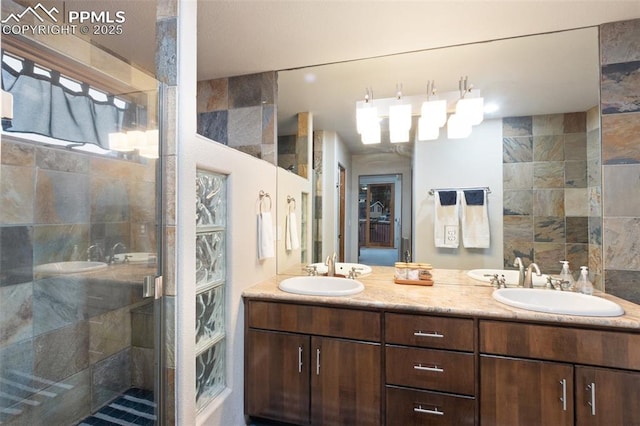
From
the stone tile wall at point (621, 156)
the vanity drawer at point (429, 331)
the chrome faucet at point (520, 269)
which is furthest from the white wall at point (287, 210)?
the stone tile wall at point (621, 156)

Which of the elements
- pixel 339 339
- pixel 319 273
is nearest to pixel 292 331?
pixel 339 339

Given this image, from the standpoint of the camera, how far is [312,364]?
5.53 ft

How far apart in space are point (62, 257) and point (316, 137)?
5.69ft

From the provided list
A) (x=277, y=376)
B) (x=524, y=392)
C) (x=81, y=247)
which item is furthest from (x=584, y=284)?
(x=81, y=247)

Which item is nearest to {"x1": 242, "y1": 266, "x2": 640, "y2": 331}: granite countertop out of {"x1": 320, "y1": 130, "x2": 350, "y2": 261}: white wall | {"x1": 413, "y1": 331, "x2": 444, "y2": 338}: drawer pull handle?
{"x1": 413, "y1": 331, "x2": 444, "y2": 338}: drawer pull handle

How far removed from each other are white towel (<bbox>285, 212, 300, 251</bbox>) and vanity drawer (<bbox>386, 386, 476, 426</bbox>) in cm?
117

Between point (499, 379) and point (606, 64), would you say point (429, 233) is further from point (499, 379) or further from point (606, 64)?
point (606, 64)

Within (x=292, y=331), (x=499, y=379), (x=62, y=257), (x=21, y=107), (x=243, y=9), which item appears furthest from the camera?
(x=292, y=331)

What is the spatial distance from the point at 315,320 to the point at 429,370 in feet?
2.14

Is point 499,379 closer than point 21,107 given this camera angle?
No

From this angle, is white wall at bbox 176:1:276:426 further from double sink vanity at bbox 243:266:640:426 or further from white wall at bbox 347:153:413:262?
white wall at bbox 347:153:413:262

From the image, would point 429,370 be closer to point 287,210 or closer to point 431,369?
point 431,369

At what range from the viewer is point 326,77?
87.1 inches

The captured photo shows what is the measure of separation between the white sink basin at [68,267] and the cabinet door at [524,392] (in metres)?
1.93
